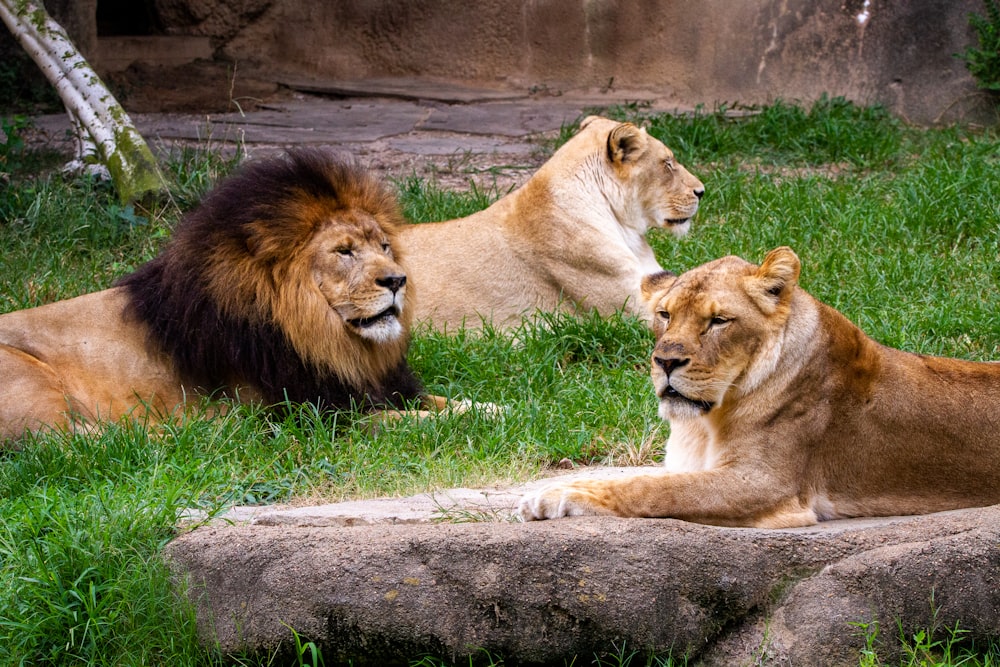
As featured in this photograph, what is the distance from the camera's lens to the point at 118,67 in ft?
42.5

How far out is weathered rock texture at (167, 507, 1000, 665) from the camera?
3.42m

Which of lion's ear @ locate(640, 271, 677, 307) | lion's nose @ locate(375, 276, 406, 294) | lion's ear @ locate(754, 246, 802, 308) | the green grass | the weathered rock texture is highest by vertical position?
lion's ear @ locate(754, 246, 802, 308)

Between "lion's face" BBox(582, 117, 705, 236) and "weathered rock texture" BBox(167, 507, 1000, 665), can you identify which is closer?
"weathered rock texture" BBox(167, 507, 1000, 665)

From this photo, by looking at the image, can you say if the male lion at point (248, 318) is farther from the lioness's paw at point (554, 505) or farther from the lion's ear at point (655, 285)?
the lioness's paw at point (554, 505)

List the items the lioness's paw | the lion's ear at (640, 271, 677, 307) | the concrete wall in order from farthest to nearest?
the concrete wall
the lion's ear at (640, 271, 677, 307)
the lioness's paw

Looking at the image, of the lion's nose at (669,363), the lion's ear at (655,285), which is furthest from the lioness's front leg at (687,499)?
the lion's ear at (655,285)

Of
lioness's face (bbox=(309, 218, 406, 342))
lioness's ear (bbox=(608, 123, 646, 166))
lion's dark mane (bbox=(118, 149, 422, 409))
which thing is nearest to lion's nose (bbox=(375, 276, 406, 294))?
lioness's face (bbox=(309, 218, 406, 342))

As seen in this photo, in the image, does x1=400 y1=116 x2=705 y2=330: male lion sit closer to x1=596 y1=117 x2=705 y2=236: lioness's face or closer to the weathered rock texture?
x1=596 y1=117 x2=705 y2=236: lioness's face

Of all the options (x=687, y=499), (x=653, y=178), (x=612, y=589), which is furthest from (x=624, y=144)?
(x=612, y=589)

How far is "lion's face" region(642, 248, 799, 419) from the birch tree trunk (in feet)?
18.1

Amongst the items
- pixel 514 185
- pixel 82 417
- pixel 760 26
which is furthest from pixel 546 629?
pixel 760 26

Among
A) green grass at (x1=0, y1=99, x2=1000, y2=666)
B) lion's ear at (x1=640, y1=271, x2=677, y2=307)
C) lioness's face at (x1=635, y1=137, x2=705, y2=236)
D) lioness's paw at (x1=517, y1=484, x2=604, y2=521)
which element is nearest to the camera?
lioness's paw at (x1=517, y1=484, x2=604, y2=521)

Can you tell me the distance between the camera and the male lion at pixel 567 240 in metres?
7.40

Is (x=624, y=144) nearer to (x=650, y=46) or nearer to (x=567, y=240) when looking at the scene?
(x=567, y=240)
